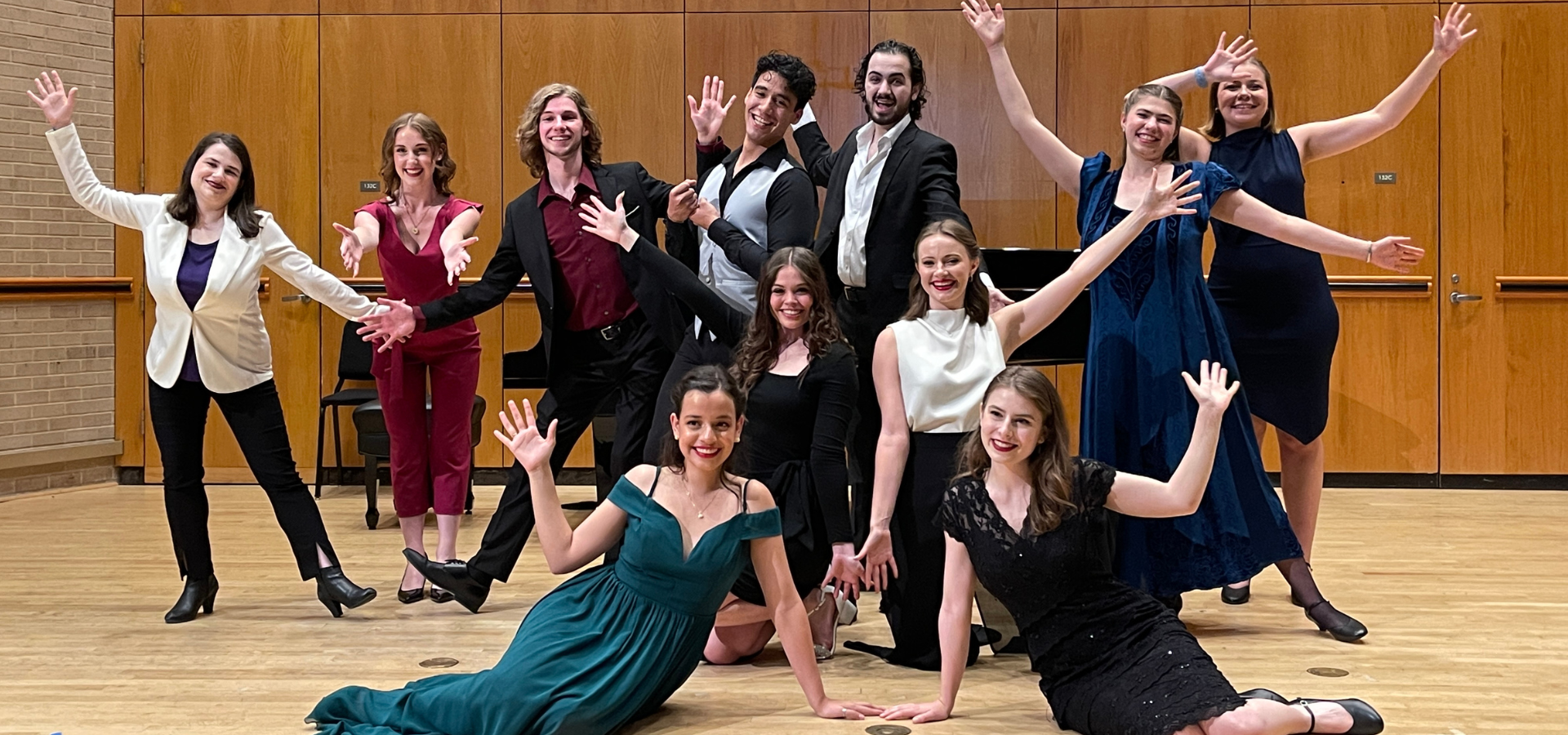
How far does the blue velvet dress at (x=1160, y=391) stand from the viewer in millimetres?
3625

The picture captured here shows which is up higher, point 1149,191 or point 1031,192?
point 1031,192

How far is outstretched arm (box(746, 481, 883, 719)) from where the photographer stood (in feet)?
9.78

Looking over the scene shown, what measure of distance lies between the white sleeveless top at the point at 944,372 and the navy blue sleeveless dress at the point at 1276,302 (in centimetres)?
118

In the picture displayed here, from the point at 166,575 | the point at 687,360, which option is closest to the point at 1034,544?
the point at 687,360

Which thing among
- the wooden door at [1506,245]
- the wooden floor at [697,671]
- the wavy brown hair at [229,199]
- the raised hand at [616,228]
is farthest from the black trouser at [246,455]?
the wooden door at [1506,245]

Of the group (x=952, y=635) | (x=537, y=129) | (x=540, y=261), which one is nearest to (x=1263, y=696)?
(x=952, y=635)

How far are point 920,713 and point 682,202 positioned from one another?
5.18 ft

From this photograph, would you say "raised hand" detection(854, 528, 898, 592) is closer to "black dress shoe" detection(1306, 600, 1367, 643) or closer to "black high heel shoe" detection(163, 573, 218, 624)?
"black dress shoe" detection(1306, 600, 1367, 643)

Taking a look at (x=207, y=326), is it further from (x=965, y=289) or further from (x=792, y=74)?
(x=965, y=289)

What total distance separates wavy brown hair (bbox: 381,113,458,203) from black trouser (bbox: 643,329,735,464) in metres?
1.11

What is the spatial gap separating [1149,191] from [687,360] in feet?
4.27

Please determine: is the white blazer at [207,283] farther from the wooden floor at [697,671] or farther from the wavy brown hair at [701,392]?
the wavy brown hair at [701,392]

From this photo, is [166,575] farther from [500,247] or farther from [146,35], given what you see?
[146,35]

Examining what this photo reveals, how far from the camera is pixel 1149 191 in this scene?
3.34m
